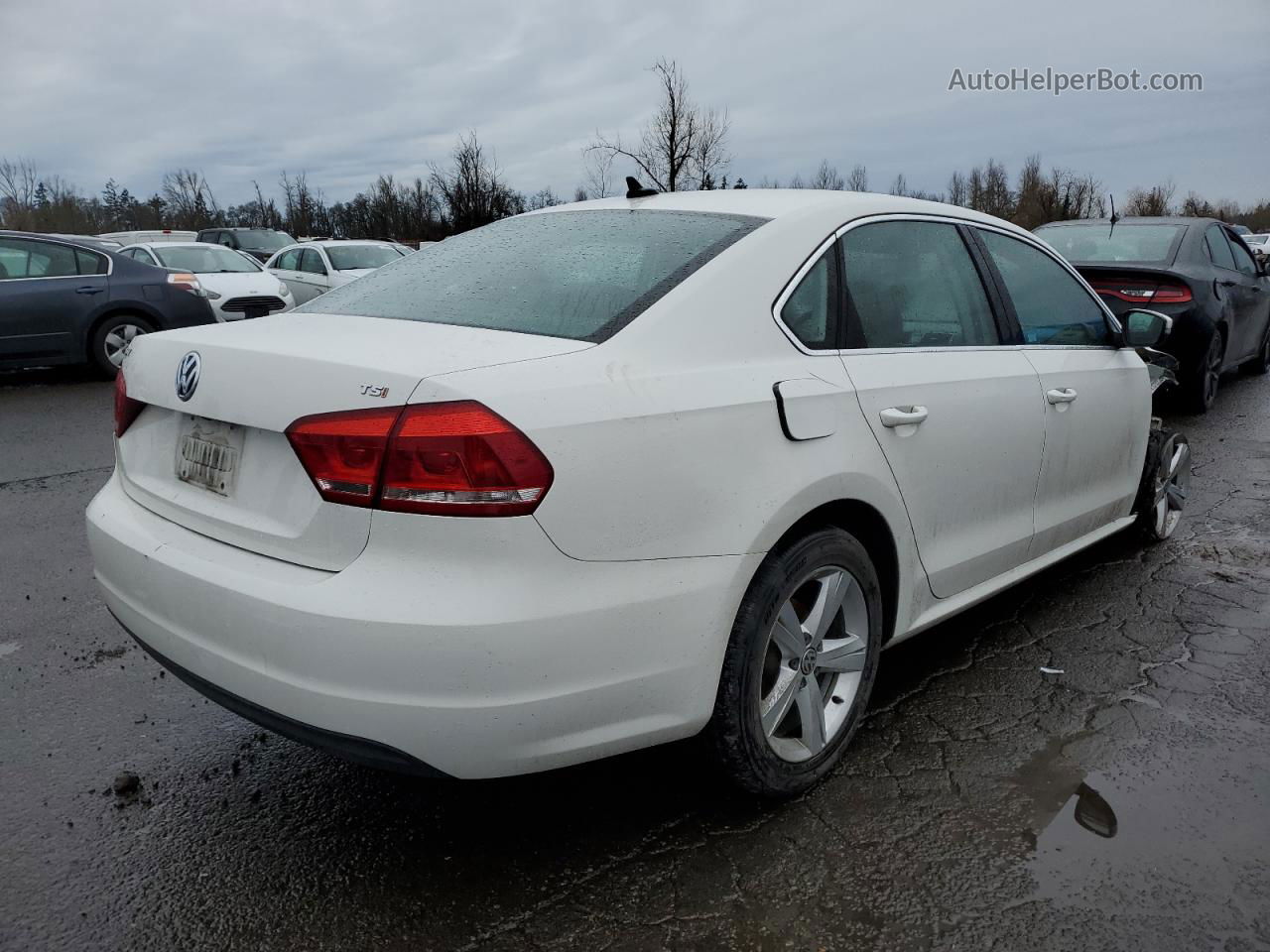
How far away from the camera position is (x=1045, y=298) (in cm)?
389

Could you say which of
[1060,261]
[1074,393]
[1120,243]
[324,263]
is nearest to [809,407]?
[1074,393]

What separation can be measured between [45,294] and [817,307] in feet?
33.6

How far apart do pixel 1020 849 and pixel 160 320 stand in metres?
10.9

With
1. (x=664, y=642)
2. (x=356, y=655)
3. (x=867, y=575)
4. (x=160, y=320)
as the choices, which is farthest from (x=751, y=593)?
(x=160, y=320)

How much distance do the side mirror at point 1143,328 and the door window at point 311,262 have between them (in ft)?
50.0

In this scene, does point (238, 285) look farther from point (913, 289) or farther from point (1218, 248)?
point (913, 289)

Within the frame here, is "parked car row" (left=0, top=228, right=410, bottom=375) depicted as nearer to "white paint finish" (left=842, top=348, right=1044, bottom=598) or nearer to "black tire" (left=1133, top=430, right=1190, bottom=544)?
"black tire" (left=1133, top=430, right=1190, bottom=544)

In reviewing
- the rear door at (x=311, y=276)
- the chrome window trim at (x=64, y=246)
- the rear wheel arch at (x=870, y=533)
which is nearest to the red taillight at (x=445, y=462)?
the rear wheel arch at (x=870, y=533)

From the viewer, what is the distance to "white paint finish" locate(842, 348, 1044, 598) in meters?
2.86

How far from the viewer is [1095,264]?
27.2 ft

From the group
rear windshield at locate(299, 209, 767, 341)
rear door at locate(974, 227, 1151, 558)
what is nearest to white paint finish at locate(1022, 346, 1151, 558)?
rear door at locate(974, 227, 1151, 558)

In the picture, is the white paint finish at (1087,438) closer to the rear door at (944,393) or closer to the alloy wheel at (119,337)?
the rear door at (944,393)

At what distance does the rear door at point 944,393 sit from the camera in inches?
113

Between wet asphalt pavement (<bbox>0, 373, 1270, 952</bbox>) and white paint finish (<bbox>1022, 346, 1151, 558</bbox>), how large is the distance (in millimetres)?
519
